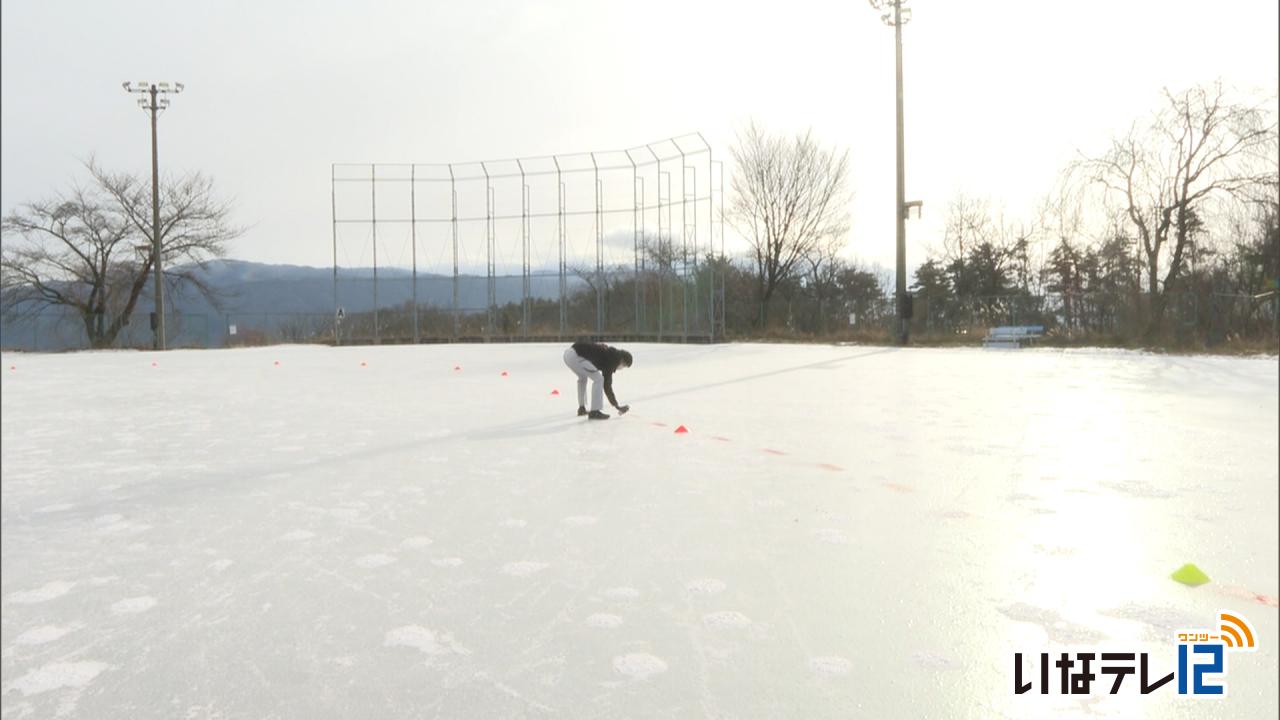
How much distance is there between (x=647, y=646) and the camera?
2656 mm

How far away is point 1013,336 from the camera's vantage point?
2239 centimetres

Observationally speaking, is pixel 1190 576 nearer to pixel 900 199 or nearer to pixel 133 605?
pixel 133 605

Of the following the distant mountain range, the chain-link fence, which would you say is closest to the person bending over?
the chain-link fence

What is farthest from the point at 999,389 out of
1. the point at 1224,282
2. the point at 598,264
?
the point at 598,264

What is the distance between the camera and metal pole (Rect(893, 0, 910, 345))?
22672 mm

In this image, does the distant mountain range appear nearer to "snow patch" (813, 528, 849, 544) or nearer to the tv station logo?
"snow patch" (813, 528, 849, 544)

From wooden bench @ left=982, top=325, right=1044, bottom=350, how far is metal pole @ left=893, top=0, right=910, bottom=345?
2.28 meters

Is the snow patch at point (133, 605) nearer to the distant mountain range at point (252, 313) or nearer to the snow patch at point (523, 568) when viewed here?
the snow patch at point (523, 568)

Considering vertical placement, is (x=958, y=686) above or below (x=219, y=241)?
below

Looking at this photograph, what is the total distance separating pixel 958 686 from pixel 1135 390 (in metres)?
9.11

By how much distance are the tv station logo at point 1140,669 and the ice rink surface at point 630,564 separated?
0.04 meters

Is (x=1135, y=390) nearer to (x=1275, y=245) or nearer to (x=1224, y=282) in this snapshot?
(x=1224, y=282)

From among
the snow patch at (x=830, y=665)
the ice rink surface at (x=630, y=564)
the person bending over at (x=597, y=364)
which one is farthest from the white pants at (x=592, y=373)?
the snow patch at (x=830, y=665)

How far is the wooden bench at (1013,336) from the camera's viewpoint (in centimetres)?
2219
